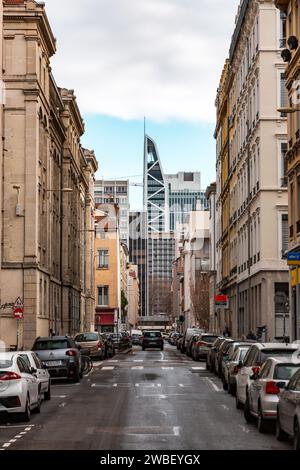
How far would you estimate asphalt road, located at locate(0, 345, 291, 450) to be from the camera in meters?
15.6

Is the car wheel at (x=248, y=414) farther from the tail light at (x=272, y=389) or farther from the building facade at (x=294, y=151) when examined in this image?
the building facade at (x=294, y=151)

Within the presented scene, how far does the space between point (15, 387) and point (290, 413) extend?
7.07m

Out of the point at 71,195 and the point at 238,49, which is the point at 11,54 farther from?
the point at 71,195

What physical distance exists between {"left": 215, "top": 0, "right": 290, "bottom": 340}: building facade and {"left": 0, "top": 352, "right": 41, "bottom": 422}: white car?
2694 cm

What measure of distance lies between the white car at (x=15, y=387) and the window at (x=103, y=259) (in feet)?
323

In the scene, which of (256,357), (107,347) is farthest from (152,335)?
(256,357)

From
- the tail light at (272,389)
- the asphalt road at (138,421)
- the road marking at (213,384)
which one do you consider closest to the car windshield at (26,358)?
the asphalt road at (138,421)

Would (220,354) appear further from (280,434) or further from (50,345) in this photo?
(280,434)

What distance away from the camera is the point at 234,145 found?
240 feet

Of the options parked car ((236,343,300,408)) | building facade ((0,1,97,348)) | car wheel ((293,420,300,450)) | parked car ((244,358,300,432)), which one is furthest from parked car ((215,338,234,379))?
car wheel ((293,420,300,450))

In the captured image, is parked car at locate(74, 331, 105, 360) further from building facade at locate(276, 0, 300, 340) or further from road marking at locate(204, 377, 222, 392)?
road marking at locate(204, 377, 222, 392)

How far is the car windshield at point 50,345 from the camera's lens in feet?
109

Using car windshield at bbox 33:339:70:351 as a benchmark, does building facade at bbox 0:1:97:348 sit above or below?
above
